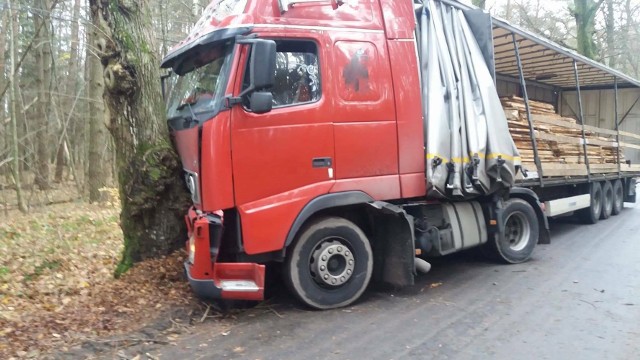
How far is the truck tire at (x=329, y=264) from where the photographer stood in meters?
5.13

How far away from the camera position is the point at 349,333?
4668 mm

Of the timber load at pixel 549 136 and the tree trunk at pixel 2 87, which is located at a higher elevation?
the tree trunk at pixel 2 87

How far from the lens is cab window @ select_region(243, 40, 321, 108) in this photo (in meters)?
5.07

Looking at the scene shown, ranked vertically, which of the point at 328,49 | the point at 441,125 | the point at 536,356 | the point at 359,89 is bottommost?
the point at 536,356

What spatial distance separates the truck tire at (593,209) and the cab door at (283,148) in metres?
7.57

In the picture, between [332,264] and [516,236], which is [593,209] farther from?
[332,264]

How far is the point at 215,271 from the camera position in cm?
484

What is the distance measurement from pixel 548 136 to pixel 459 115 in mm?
2851

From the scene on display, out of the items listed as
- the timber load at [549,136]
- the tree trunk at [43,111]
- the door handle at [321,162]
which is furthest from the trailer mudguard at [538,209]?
the tree trunk at [43,111]

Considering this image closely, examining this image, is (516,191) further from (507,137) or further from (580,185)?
(580,185)

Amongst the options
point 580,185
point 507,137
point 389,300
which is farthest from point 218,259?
point 580,185

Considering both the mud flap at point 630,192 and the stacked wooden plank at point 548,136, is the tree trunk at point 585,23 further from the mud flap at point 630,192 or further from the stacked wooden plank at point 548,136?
the stacked wooden plank at point 548,136

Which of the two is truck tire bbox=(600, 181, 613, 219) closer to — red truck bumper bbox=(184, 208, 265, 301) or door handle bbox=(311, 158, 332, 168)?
door handle bbox=(311, 158, 332, 168)

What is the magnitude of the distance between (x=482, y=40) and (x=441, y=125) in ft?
4.84
